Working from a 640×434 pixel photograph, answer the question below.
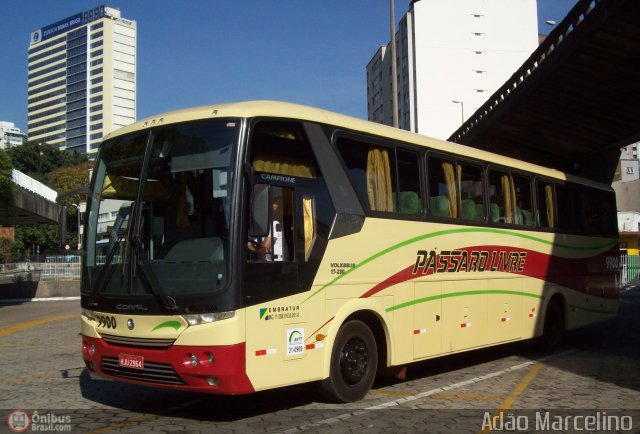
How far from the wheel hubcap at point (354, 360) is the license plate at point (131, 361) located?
2.30 meters

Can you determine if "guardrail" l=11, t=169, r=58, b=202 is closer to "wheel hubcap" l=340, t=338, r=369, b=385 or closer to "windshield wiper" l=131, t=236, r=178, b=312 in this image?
"windshield wiper" l=131, t=236, r=178, b=312

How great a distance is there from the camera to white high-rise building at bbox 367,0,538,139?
77.9 m

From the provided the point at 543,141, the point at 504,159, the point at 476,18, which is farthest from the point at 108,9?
the point at 504,159

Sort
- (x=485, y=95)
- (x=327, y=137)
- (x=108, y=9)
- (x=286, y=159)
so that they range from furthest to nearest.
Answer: (x=108, y=9), (x=485, y=95), (x=327, y=137), (x=286, y=159)

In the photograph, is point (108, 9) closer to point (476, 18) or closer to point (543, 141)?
point (476, 18)

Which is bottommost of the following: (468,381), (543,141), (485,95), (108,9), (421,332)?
(468,381)

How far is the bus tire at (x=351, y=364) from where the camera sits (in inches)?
296

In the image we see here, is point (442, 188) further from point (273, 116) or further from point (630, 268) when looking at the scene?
point (630, 268)

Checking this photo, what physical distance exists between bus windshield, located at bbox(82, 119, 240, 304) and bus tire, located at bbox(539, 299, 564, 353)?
8.19 metres

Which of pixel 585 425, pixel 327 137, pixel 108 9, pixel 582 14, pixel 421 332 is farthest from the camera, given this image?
pixel 108 9

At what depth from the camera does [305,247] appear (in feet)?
23.9

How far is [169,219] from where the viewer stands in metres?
6.91

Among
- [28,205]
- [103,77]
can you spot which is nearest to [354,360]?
[28,205]

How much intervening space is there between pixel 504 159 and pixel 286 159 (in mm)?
5787
